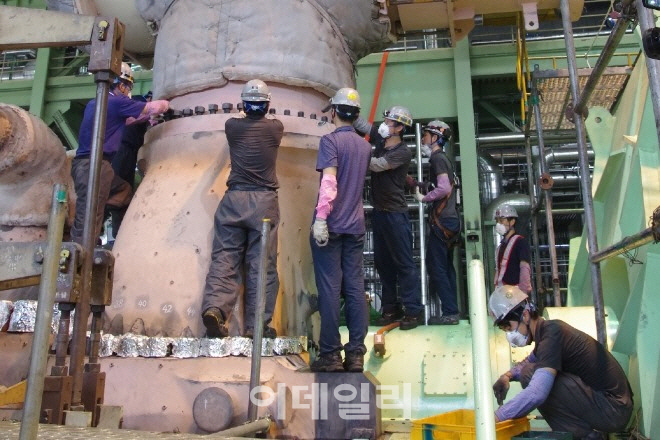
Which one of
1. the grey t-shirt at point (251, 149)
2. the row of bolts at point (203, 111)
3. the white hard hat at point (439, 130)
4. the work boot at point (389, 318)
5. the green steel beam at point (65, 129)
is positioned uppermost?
the green steel beam at point (65, 129)

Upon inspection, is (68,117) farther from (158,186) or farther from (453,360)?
(453,360)

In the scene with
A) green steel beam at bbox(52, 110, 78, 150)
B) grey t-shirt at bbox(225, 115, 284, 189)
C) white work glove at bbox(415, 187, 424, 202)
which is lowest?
grey t-shirt at bbox(225, 115, 284, 189)

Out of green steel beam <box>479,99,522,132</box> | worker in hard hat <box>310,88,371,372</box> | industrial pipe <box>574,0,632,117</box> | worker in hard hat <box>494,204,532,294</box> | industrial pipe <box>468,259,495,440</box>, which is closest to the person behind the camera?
industrial pipe <box>468,259,495,440</box>

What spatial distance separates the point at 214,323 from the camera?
11.5 feet

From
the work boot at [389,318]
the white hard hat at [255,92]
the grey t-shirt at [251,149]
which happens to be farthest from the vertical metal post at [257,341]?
the work boot at [389,318]

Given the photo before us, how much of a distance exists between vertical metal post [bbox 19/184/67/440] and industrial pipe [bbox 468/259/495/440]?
3.20ft

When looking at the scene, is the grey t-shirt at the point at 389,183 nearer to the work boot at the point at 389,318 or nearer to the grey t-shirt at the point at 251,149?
the work boot at the point at 389,318

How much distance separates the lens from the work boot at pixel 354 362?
363 cm

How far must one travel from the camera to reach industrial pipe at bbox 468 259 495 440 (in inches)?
48.8

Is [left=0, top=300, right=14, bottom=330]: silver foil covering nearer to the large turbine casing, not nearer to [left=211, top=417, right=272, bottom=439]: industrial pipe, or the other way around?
the large turbine casing

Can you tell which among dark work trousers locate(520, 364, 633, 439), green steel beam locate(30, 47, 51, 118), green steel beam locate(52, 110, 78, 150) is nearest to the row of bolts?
dark work trousers locate(520, 364, 633, 439)

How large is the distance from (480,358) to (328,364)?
7.96 feet

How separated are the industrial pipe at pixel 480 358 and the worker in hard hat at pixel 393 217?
3412 millimetres

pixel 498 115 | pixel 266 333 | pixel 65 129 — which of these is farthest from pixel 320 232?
pixel 65 129
